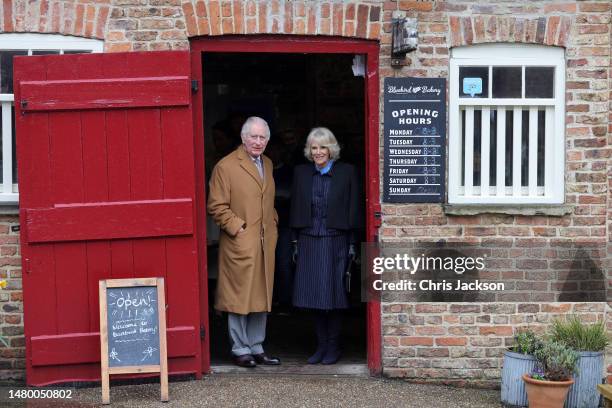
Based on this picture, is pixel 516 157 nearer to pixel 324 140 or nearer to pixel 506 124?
pixel 506 124

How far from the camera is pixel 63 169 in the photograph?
7707 millimetres

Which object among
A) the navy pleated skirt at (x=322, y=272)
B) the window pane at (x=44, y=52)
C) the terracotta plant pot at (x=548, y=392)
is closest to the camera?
the terracotta plant pot at (x=548, y=392)

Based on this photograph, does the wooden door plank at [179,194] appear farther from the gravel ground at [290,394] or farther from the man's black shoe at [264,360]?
the man's black shoe at [264,360]

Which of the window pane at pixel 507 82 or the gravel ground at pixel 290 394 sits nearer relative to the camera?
the gravel ground at pixel 290 394

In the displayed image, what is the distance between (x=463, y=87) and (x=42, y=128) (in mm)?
3231

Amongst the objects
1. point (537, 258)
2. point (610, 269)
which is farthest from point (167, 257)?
point (610, 269)

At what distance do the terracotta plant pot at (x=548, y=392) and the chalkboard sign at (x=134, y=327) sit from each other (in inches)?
102

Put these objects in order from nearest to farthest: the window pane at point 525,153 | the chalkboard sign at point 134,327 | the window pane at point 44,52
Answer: the chalkboard sign at point 134,327
the window pane at point 44,52
the window pane at point 525,153

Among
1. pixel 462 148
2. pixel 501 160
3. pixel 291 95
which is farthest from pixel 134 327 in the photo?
pixel 291 95

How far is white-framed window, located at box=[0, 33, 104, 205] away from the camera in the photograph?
26.1 feet

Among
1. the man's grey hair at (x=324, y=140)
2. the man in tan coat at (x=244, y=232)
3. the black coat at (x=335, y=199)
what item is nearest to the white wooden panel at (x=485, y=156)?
the black coat at (x=335, y=199)

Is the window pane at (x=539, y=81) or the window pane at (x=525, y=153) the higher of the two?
the window pane at (x=539, y=81)

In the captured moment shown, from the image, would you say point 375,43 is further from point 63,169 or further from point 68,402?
point 68,402

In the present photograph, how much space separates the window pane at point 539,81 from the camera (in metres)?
8.26
